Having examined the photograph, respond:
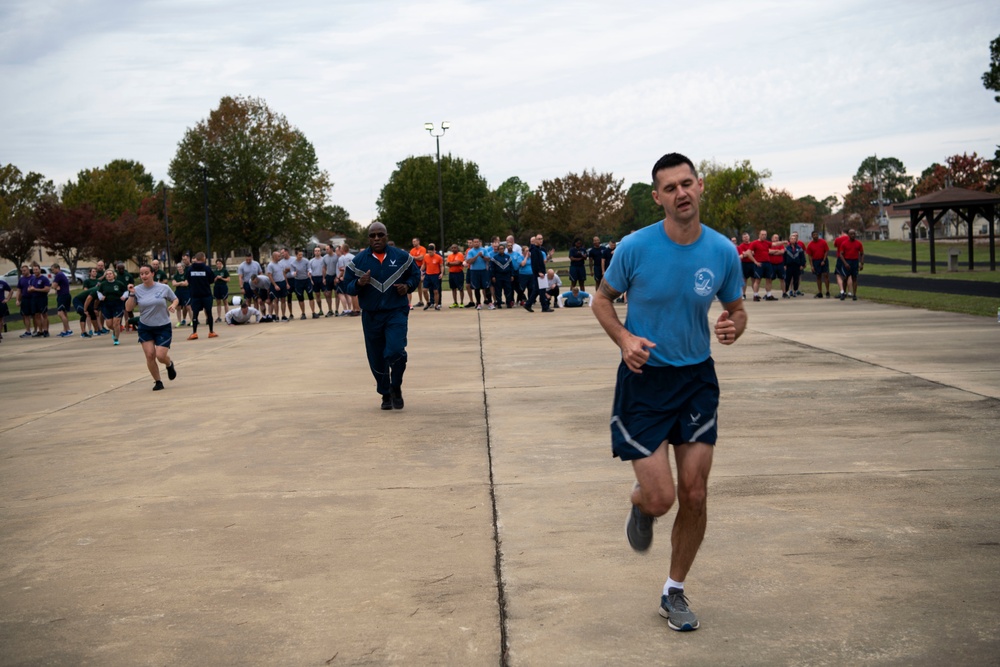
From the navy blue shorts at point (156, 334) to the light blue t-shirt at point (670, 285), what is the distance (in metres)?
9.74

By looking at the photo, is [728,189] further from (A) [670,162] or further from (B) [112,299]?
(A) [670,162]

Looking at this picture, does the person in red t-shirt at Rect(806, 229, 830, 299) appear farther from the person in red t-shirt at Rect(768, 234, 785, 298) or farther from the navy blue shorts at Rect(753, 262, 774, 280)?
the navy blue shorts at Rect(753, 262, 774, 280)

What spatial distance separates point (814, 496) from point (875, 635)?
92.7 inches

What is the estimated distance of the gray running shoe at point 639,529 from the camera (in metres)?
4.69

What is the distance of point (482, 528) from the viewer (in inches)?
236

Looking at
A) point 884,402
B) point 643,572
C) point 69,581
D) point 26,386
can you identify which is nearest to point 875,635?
point 643,572

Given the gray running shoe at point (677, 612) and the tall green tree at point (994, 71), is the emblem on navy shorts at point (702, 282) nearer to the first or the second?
the gray running shoe at point (677, 612)

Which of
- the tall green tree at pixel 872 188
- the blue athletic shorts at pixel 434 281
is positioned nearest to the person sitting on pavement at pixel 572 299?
the blue athletic shorts at pixel 434 281

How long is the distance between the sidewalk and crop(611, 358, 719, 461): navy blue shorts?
784 mm

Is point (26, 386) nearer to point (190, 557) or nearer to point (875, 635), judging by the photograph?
point (190, 557)

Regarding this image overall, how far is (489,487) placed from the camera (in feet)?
23.1

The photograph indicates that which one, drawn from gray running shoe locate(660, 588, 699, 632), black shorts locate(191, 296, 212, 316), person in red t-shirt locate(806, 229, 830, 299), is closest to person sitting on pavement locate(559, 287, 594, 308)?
person in red t-shirt locate(806, 229, 830, 299)

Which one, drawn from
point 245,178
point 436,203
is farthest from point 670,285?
point 436,203

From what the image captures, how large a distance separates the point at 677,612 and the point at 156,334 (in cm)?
1022
